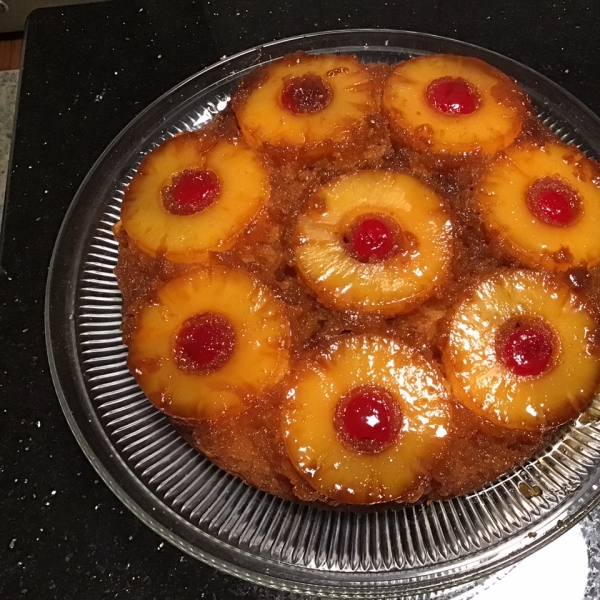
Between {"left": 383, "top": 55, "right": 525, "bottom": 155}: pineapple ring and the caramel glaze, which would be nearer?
the caramel glaze

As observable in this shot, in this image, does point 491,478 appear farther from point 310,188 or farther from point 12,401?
point 12,401

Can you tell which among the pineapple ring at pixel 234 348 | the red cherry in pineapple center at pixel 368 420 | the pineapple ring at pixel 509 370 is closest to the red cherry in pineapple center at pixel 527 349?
the pineapple ring at pixel 509 370

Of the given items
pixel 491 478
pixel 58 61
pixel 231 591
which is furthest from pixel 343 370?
pixel 58 61

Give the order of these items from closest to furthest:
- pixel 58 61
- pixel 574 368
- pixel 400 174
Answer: pixel 574 368, pixel 400 174, pixel 58 61

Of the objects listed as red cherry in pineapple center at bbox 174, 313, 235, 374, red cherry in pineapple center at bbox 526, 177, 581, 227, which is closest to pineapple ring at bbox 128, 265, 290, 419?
red cherry in pineapple center at bbox 174, 313, 235, 374

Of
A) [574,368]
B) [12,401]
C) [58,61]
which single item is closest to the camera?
[574,368]

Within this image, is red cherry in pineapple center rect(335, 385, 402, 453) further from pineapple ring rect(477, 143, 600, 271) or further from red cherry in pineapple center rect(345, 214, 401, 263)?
pineapple ring rect(477, 143, 600, 271)

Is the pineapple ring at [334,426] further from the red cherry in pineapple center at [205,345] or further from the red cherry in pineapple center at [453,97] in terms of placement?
the red cherry in pineapple center at [453,97]
